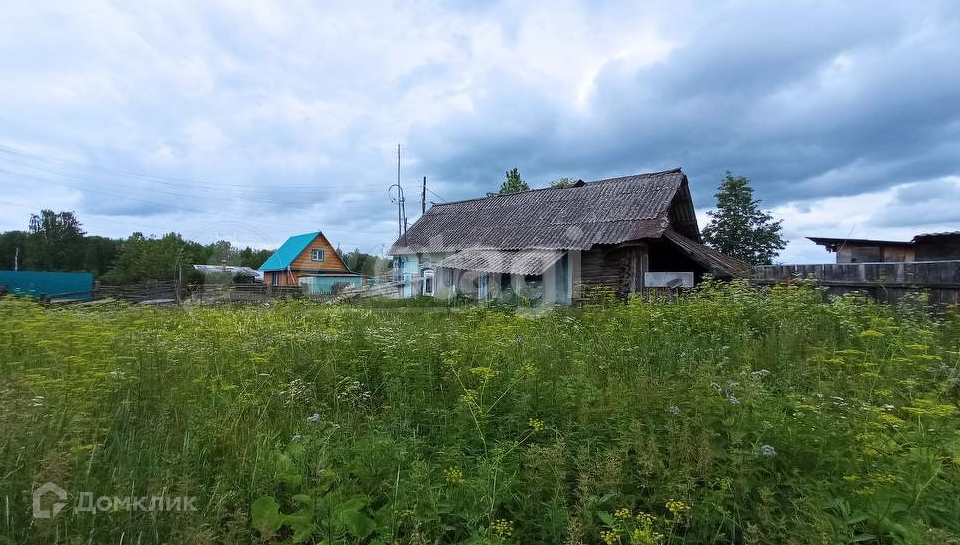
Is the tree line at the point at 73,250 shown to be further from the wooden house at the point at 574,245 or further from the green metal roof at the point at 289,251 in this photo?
the wooden house at the point at 574,245

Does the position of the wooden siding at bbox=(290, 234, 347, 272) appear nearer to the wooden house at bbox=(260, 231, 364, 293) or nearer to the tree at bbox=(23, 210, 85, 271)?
the wooden house at bbox=(260, 231, 364, 293)

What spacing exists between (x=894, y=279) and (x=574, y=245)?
29.6 feet

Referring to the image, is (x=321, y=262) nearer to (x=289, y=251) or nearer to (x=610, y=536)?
(x=289, y=251)

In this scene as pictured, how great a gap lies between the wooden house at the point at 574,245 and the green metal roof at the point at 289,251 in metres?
15.6

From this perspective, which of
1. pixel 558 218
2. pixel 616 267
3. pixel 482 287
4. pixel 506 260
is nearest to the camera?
pixel 616 267

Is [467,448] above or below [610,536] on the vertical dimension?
above

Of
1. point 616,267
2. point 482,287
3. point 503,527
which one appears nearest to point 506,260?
point 482,287

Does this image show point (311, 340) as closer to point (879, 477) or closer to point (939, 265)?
point (879, 477)

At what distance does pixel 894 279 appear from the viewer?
23.9 feet

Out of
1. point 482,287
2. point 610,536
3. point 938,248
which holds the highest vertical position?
point 938,248

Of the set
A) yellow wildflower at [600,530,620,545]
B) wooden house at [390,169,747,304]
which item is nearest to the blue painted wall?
wooden house at [390,169,747,304]

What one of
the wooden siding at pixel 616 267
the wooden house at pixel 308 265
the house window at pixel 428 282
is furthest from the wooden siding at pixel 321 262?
the wooden siding at pixel 616 267

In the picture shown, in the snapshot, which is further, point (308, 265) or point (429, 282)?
point (308, 265)

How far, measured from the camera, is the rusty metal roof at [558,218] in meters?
15.5
